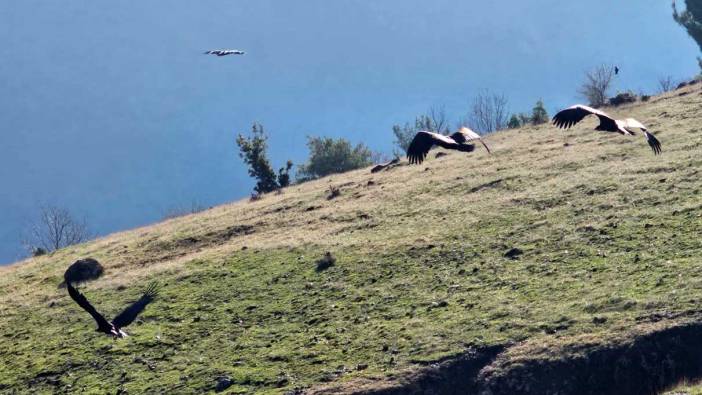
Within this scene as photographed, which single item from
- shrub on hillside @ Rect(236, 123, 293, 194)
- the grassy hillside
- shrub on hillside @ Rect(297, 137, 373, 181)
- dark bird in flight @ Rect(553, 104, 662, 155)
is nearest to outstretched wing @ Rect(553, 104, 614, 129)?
dark bird in flight @ Rect(553, 104, 662, 155)

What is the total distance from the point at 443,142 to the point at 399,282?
35.9 ft

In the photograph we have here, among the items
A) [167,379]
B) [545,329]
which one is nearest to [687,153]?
[545,329]

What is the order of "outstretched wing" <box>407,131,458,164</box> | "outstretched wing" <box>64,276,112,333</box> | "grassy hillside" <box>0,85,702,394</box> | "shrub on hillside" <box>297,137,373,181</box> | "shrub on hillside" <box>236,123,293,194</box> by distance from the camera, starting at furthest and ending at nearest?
"shrub on hillside" <box>297,137,373,181</box>, "shrub on hillside" <box>236,123,293,194</box>, "grassy hillside" <box>0,85,702,394</box>, "outstretched wing" <box>64,276,112,333</box>, "outstretched wing" <box>407,131,458,164</box>

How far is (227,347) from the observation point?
26.9 meters

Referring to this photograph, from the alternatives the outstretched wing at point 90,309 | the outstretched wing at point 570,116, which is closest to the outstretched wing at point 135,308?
the outstretched wing at point 90,309

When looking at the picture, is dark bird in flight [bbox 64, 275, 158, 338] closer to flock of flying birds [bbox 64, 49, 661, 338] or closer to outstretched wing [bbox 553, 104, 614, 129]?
flock of flying birds [bbox 64, 49, 661, 338]

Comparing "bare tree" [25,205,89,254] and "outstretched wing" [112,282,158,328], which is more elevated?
"bare tree" [25,205,89,254]

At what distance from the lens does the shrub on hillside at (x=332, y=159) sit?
75.6 m

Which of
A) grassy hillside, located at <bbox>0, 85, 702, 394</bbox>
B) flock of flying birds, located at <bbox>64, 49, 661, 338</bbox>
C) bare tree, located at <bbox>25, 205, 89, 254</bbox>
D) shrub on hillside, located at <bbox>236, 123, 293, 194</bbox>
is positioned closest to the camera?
flock of flying birds, located at <bbox>64, 49, 661, 338</bbox>

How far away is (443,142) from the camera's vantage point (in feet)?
61.2

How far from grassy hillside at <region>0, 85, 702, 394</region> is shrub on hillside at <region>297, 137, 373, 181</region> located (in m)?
30.6

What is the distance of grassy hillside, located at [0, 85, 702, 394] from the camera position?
2353cm

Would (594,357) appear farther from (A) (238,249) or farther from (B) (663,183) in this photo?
(A) (238,249)

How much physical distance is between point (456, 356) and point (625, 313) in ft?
11.9
